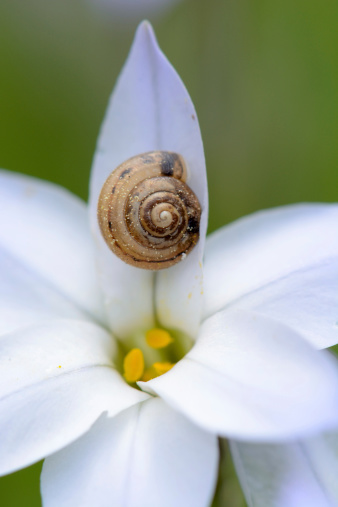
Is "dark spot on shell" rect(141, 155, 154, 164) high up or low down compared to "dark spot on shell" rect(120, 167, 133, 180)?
up

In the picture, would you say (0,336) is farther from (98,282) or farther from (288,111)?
(288,111)

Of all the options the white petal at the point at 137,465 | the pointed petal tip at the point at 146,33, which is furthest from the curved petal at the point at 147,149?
the white petal at the point at 137,465

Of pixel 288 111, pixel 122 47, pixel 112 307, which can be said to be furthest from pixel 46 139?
pixel 112 307

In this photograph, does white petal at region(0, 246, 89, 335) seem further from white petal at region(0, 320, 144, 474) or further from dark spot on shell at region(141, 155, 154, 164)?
dark spot on shell at region(141, 155, 154, 164)

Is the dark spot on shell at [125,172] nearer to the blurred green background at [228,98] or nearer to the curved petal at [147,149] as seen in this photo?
the curved petal at [147,149]

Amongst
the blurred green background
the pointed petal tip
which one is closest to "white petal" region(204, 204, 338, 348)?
the pointed petal tip

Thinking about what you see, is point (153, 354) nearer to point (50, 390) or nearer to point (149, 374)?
point (149, 374)

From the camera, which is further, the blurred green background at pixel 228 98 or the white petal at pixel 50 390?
the blurred green background at pixel 228 98

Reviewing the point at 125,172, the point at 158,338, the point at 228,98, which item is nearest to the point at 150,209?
the point at 125,172
